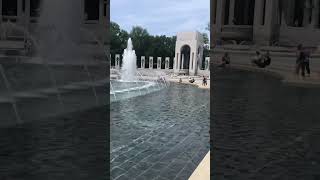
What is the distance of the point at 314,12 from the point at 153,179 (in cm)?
273

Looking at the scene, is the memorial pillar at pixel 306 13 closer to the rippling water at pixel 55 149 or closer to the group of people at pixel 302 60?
the group of people at pixel 302 60

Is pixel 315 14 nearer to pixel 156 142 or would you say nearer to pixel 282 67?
pixel 282 67

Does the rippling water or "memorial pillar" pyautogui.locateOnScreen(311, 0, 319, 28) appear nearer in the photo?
the rippling water

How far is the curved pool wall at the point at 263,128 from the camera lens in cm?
471

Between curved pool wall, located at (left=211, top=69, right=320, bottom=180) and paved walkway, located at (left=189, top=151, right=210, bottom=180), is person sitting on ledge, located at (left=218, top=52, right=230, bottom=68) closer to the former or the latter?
curved pool wall, located at (left=211, top=69, right=320, bottom=180)

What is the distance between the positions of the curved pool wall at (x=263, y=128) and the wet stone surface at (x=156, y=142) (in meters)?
0.36

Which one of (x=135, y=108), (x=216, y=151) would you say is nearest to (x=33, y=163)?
(x=216, y=151)

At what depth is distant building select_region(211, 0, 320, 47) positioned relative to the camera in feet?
18.4

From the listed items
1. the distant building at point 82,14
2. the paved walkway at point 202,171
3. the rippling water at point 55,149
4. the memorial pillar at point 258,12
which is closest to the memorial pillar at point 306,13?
the memorial pillar at point 258,12

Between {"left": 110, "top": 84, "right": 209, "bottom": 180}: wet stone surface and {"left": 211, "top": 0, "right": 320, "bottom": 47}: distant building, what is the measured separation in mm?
1433

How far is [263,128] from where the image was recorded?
6.35 m

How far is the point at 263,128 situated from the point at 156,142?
140cm

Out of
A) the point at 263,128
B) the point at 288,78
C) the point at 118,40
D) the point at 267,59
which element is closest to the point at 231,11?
the point at 267,59

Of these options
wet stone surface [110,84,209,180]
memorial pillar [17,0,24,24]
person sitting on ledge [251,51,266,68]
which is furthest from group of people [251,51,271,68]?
memorial pillar [17,0,24,24]
